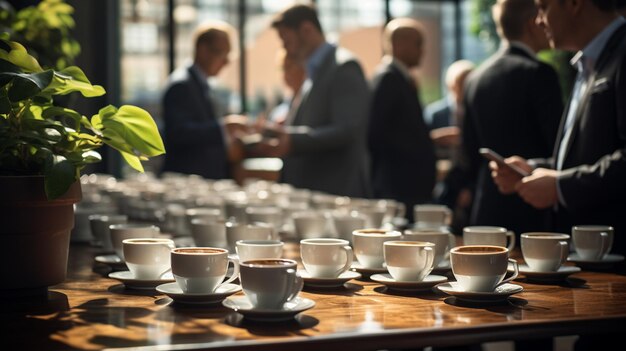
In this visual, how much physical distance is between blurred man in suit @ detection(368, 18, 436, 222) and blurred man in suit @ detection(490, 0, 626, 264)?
6.71ft

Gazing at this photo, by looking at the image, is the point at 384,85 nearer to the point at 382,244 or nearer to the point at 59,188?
the point at 382,244

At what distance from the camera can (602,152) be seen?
2.51 meters

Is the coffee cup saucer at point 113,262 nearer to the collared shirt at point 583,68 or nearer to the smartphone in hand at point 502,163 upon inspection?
the smartphone in hand at point 502,163

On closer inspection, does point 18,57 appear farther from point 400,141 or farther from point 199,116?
point 199,116

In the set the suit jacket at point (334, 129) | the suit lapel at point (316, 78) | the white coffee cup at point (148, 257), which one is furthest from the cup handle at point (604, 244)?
the suit lapel at point (316, 78)

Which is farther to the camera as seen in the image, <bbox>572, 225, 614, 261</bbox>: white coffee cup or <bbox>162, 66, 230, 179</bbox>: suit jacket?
<bbox>162, 66, 230, 179</bbox>: suit jacket

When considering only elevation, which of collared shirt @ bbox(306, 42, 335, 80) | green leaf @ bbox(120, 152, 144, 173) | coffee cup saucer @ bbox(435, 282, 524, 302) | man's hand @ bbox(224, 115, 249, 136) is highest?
collared shirt @ bbox(306, 42, 335, 80)

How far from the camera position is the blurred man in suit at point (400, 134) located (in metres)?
4.78

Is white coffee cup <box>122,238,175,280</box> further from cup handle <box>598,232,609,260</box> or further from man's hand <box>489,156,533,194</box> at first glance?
man's hand <box>489,156,533,194</box>

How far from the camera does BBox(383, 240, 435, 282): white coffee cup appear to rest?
1587 millimetres

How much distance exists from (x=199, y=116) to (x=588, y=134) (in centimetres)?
316

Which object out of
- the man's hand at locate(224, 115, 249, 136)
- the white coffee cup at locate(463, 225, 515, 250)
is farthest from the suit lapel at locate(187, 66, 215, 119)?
the white coffee cup at locate(463, 225, 515, 250)

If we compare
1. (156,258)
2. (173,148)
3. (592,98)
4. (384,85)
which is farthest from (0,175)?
(173,148)

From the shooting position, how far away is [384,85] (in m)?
4.77
